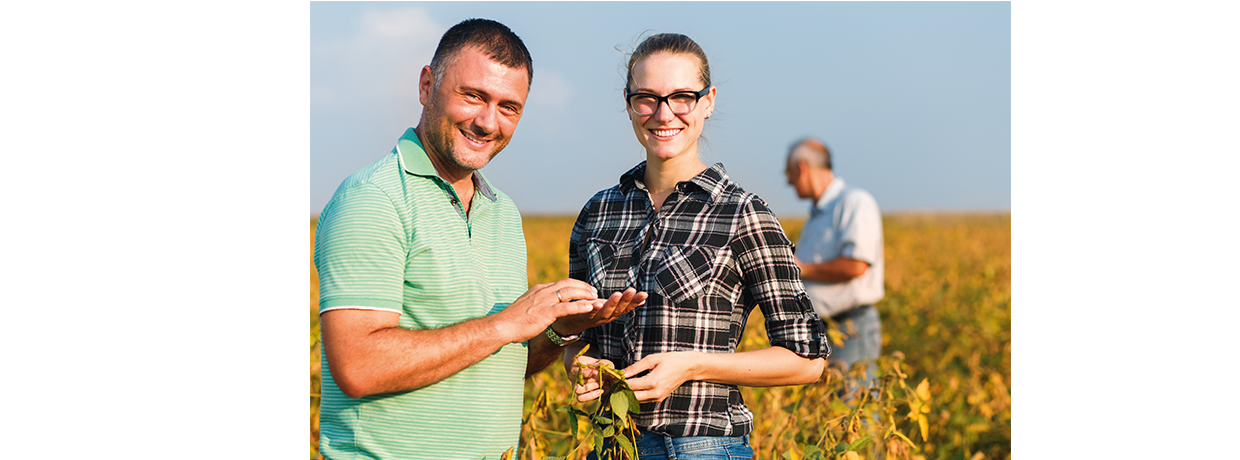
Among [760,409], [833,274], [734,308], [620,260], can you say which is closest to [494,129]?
[620,260]

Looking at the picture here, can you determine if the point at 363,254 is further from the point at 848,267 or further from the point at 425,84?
the point at 848,267

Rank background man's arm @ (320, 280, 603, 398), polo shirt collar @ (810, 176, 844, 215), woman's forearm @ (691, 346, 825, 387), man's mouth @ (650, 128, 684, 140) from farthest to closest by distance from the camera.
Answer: polo shirt collar @ (810, 176, 844, 215) < man's mouth @ (650, 128, 684, 140) < woman's forearm @ (691, 346, 825, 387) < background man's arm @ (320, 280, 603, 398)

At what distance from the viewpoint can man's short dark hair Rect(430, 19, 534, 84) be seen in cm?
160

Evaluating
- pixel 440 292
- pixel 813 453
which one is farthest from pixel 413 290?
pixel 813 453

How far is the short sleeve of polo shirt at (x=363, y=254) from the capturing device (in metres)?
1.41

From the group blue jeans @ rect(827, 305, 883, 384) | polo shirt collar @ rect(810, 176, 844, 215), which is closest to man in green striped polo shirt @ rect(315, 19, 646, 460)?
blue jeans @ rect(827, 305, 883, 384)

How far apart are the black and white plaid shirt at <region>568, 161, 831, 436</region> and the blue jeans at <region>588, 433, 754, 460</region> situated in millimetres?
14

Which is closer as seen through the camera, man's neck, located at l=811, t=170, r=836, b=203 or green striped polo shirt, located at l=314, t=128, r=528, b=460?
green striped polo shirt, located at l=314, t=128, r=528, b=460

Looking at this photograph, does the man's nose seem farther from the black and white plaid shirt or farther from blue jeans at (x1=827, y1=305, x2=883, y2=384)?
blue jeans at (x1=827, y1=305, x2=883, y2=384)

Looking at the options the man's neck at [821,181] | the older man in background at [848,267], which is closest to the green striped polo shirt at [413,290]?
the older man in background at [848,267]

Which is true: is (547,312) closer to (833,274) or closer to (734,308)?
(734,308)

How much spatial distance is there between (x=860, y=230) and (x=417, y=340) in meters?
2.96

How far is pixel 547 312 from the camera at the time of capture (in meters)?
1.44

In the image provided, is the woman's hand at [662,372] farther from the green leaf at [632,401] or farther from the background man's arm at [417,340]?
the background man's arm at [417,340]
